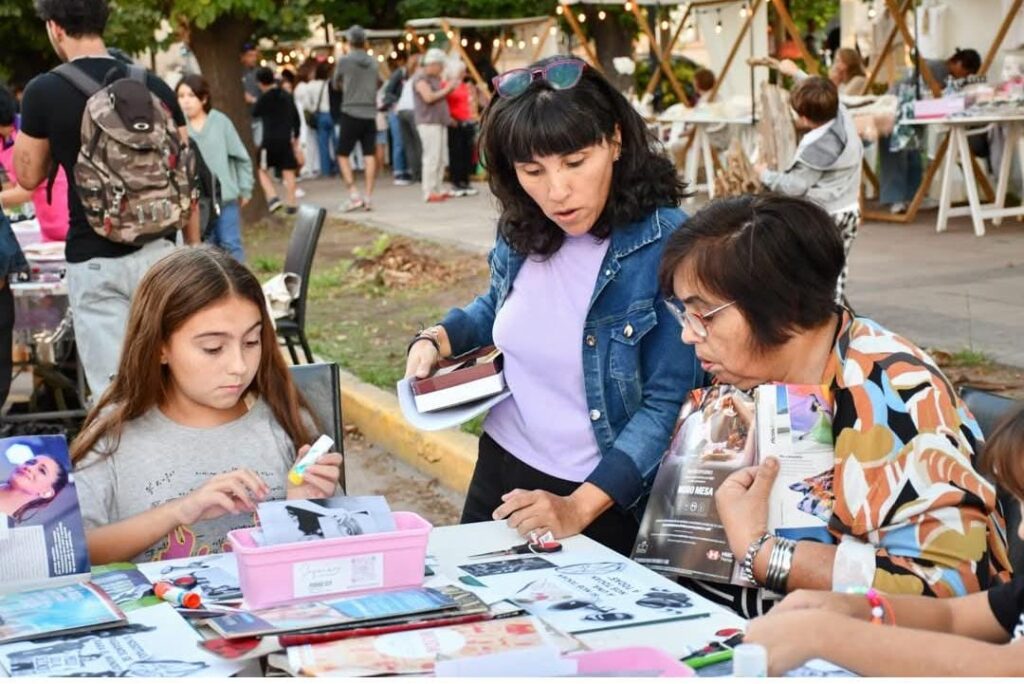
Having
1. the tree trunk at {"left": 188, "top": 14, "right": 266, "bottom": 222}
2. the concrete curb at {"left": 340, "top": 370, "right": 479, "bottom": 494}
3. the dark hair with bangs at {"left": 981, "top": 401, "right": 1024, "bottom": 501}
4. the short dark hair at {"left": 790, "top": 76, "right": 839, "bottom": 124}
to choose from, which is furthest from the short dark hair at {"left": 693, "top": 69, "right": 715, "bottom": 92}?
the dark hair with bangs at {"left": 981, "top": 401, "right": 1024, "bottom": 501}

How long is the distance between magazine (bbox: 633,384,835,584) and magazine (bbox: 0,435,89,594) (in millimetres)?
1111

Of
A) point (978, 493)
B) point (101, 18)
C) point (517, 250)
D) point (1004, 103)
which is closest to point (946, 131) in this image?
point (1004, 103)

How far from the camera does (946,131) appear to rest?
13.4 metres

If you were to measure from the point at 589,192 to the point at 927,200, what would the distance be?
499 inches

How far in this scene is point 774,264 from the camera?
2639mm

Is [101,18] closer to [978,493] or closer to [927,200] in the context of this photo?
[978,493]

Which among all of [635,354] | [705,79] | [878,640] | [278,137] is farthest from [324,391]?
[278,137]

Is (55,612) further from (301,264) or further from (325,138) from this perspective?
(325,138)

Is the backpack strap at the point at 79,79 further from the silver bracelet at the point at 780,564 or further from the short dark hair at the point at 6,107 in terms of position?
the silver bracelet at the point at 780,564

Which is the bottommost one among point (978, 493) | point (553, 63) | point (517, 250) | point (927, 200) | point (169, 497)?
point (927, 200)

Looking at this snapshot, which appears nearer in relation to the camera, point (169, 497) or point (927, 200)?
point (169, 497)

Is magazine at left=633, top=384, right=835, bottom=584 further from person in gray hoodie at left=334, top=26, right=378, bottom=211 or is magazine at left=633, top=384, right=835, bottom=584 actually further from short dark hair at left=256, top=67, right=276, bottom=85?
short dark hair at left=256, top=67, right=276, bottom=85

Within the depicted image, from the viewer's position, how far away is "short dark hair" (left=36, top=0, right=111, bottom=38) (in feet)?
19.0

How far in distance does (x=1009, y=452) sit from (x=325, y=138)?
82.3ft
